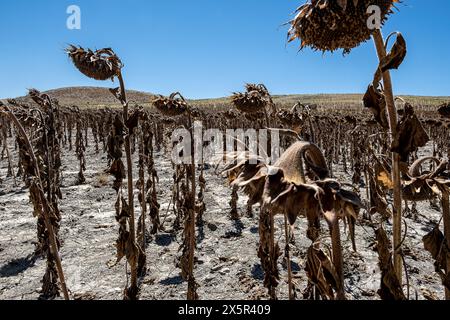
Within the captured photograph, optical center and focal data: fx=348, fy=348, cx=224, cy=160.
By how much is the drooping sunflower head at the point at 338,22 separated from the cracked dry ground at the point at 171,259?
1.98 m

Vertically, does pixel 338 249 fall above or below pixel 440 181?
below

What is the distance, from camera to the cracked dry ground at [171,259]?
421 cm

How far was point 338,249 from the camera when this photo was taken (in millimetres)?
1276

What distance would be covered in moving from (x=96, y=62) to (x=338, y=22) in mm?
1963

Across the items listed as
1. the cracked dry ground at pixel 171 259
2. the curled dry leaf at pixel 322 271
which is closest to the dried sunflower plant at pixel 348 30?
the curled dry leaf at pixel 322 271

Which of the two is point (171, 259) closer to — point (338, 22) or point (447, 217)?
point (447, 217)

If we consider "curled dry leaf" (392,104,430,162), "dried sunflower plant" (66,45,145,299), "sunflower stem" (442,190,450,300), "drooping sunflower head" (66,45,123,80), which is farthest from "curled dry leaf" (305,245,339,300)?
"drooping sunflower head" (66,45,123,80)

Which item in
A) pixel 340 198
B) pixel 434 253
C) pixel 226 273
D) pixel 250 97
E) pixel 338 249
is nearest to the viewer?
pixel 340 198

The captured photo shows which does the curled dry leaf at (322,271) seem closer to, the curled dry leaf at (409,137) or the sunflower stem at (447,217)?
the curled dry leaf at (409,137)

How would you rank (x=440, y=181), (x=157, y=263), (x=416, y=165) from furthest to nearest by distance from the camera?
1. (x=157, y=263)
2. (x=416, y=165)
3. (x=440, y=181)

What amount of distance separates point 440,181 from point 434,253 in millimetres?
528

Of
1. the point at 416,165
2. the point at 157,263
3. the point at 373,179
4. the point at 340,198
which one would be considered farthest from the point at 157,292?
the point at 340,198
